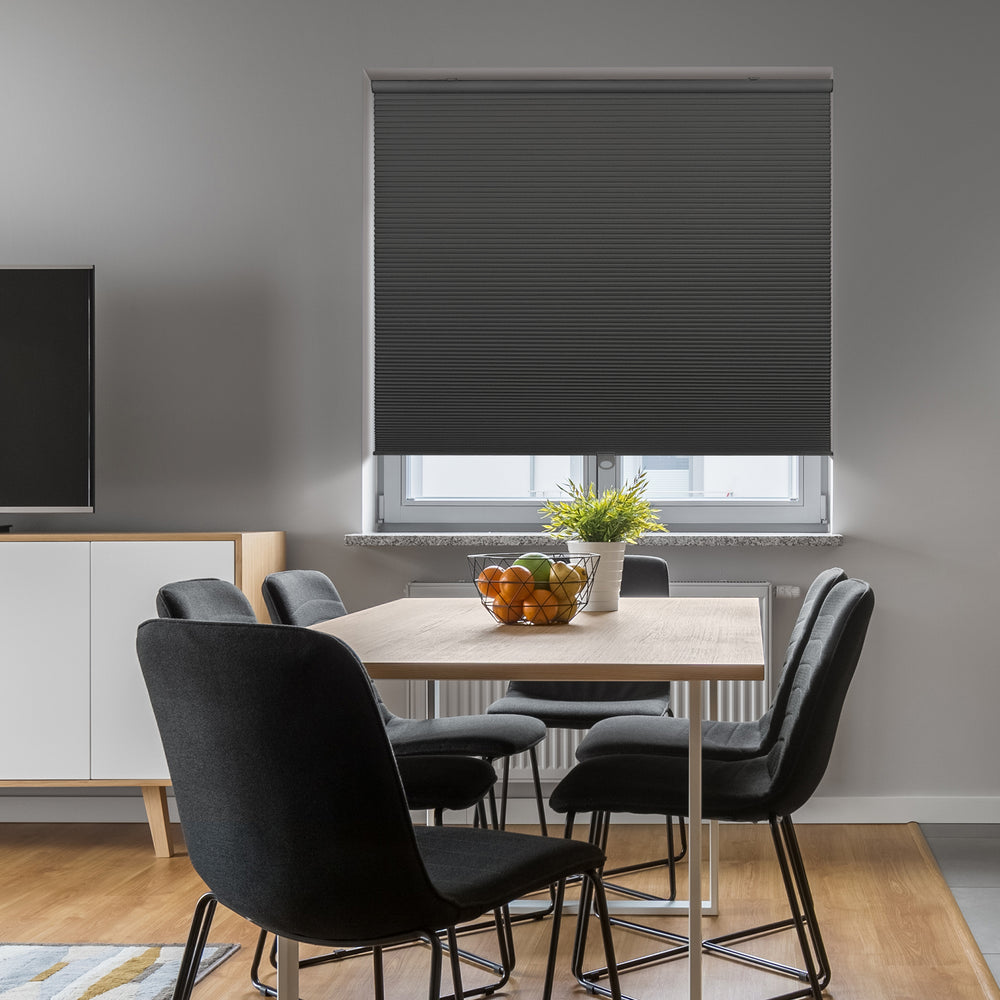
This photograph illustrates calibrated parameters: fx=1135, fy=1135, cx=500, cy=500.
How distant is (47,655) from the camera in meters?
3.41

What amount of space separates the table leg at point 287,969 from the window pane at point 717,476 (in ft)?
8.52

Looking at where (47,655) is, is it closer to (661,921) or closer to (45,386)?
(45,386)

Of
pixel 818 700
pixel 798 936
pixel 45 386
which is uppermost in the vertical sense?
pixel 45 386

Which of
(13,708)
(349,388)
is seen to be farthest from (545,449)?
(13,708)

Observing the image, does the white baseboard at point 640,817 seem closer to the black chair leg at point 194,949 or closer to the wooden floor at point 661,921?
the wooden floor at point 661,921

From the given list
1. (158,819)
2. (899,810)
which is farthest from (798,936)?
(158,819)

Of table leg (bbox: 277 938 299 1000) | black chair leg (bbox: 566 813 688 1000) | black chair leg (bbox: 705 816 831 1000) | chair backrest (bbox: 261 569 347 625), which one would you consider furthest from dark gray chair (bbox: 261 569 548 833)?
table leg (bbox: 277 938 299 1000)

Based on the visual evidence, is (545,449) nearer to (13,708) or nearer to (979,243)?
(979,243)

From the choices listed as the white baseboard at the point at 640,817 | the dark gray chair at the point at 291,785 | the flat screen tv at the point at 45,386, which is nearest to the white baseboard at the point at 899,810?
the white baseboard at the point at 640,817

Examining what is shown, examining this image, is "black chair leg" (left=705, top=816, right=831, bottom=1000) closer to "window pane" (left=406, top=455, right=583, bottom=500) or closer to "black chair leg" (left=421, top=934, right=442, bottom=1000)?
"black chair leg" (left=421, top=934, right=442, bottom=1000)

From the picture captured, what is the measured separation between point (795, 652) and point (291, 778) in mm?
1345

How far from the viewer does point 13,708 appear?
3408 mm

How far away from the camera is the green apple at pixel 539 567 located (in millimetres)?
2180

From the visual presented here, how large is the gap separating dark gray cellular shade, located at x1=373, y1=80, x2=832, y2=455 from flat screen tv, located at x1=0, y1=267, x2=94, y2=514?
949 mm
